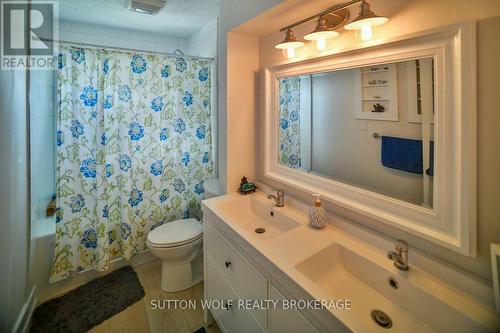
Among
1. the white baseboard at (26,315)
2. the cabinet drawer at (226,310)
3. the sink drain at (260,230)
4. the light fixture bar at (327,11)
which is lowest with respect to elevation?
the white baseboard at (26,315)

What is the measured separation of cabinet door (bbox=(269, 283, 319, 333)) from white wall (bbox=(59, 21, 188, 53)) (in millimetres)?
2844

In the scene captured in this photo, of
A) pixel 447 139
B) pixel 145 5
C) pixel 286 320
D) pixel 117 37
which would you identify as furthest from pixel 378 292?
pixel 117 37

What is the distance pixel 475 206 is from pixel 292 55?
1.13 meters

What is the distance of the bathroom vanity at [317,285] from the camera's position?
782 millimetres

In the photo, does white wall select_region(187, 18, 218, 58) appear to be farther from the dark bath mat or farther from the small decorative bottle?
the dark bath mat

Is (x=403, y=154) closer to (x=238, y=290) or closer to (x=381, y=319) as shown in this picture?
(x=381, y=319)

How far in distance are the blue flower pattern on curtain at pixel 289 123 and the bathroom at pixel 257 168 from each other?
0.01m

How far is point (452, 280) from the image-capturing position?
2.80ft

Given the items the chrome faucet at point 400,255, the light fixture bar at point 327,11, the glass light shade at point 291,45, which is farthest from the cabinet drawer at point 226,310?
the light fixture bar at point 327,11

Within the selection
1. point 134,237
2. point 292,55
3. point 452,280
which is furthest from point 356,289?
point 134,237

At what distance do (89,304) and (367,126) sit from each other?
2192 millimetres

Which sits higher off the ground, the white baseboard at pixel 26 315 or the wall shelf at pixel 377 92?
the wall shelf at pixel 377 92

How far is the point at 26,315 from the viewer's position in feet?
5.00

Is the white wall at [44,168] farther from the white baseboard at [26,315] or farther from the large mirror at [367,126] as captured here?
the large mirror at [367,126]
